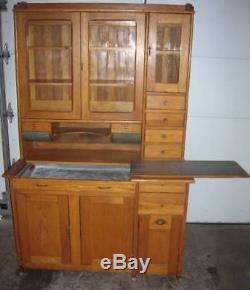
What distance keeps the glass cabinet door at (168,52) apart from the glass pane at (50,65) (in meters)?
0.61

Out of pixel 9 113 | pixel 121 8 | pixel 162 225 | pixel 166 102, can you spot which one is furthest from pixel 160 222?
pixel 9 113

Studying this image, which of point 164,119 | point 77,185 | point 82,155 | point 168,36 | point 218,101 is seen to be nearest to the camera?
point 77,185

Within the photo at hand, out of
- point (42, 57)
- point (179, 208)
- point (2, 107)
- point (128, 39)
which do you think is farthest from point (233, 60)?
point (2, 107)

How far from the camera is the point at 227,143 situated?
8.64 ft

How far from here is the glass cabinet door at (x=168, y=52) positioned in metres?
1.99

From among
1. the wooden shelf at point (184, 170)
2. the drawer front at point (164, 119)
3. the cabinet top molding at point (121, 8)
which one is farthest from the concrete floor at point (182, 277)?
the cabinet top molding at point (121, 8)

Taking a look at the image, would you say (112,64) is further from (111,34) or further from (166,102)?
(166,102)

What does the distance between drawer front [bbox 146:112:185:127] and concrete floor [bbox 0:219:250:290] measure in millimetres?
1156

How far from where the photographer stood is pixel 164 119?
7.07 feet

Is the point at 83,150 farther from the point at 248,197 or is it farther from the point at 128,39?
the point at 248,197

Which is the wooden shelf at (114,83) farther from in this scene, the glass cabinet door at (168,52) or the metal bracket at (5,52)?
the metal bracket at (5,52)

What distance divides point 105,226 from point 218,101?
147cm

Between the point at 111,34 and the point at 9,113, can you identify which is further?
the point at 9,113

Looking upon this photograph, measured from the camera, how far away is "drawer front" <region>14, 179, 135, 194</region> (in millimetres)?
1927
